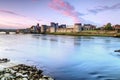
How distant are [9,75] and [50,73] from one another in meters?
6.31

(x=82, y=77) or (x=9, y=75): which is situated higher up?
(x=9, y=75)

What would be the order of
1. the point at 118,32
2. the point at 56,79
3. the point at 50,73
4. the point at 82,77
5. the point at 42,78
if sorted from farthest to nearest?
the point at 118,32 < the point at 50,73 < the point at 82,77 < the point at 56,79 < the point at 42,78

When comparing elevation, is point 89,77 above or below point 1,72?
below

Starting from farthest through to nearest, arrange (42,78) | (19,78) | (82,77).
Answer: (82,77)
(42,78)
(19,78)

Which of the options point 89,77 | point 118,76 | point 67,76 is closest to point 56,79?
point 67,76

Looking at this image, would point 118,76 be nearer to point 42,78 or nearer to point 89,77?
point 89,77

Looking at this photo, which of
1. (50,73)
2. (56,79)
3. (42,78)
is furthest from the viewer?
(50,73)

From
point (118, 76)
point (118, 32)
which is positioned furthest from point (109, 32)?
point (118, 76)

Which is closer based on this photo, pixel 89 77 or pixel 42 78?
pixel 42 78

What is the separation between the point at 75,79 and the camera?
1864 cm

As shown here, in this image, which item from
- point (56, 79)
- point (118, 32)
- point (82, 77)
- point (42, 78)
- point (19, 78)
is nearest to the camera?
point (19, 78)

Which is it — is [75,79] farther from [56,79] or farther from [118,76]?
[118,76]

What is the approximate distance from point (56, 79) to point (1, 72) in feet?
16.1

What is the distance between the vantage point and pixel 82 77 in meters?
19.5
